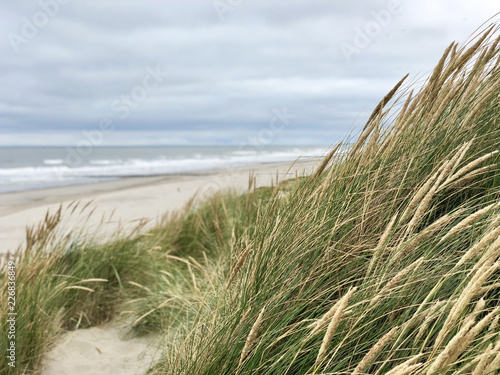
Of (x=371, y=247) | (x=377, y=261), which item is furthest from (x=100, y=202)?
(x=377, y=261)

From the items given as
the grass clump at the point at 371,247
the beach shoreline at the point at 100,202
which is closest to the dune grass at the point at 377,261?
the grass clump at the point at 371,247

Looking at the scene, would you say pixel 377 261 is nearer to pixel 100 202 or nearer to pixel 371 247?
pixel 371 247

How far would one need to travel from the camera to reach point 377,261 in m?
1.60

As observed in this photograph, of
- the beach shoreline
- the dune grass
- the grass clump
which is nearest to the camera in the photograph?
the dune grass

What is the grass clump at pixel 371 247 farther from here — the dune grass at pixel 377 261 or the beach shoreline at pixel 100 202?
the beach shoreline at pixel 100 202

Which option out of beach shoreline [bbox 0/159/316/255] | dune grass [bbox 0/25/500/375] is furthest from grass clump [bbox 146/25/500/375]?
beach shoreline [bbox 0/159/316/255]

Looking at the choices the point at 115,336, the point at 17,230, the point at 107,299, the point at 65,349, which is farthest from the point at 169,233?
the point at 17,230

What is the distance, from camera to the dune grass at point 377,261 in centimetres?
125

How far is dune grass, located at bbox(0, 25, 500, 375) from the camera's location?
125cm

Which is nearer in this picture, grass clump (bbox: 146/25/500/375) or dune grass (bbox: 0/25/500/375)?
dune grass (bbox: 0/25/500/375)

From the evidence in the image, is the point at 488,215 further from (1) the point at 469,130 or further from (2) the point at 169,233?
(2) the point at 169,233

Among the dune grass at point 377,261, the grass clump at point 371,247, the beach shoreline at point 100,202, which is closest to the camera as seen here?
the dune grass at point 377,261

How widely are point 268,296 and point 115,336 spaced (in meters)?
2.07

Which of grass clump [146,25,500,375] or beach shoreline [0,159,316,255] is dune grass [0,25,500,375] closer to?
grass clump [146,25,500,375]
